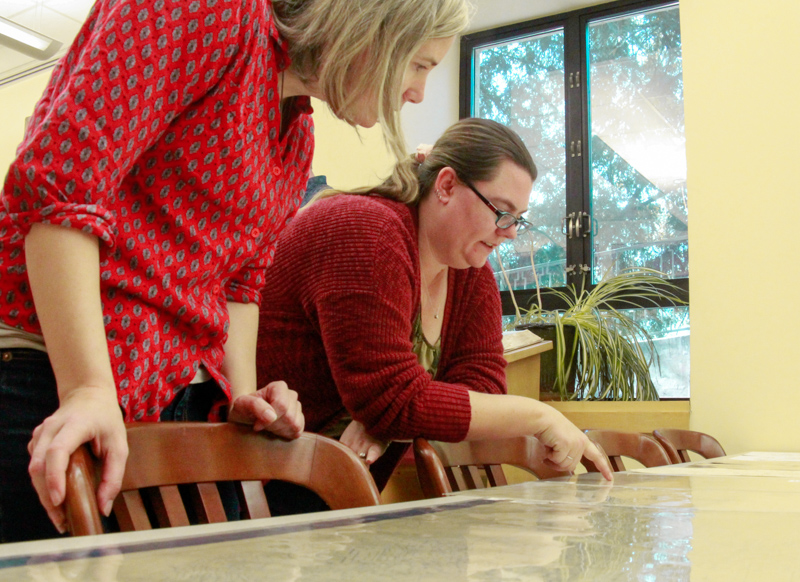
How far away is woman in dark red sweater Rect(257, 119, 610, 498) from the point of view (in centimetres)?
116

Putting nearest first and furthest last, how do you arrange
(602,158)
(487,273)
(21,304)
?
1. (21,304)
2. (487,273)
3. (602,158)

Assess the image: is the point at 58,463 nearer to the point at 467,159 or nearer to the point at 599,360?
the point at 467,159

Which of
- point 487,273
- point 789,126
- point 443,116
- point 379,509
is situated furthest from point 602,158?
point 379,509

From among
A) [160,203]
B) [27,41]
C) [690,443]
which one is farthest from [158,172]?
[27,41]

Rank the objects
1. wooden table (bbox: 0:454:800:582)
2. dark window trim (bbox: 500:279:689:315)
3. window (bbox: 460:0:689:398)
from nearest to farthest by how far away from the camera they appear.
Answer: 1. wooden table (bbox: 0:454:800:582)
2. dark window trim (bbox: 500:279:689:315)
3. window (bbox: 460:0:689:398)

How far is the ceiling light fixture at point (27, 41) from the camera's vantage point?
13.6 feet

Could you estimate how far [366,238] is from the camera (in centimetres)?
119

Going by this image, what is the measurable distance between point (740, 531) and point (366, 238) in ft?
2.53

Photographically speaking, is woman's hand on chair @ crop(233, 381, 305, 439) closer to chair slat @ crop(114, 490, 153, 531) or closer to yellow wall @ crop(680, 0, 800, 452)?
chair slat @ crop(114, 490, 153, 531)

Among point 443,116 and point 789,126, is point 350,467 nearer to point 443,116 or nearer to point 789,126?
point 789,126

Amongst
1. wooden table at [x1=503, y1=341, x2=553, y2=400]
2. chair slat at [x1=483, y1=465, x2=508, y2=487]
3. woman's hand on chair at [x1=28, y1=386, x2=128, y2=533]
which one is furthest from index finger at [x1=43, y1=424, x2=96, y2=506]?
wooden table at [x1=503, y1=341, x2=553, y2=400]

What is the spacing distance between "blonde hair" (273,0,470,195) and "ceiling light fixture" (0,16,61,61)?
12.9ft

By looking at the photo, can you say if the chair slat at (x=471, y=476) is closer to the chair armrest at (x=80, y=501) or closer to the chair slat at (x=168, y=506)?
the chair slat at (x=168, y=506)

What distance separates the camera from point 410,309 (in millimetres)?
1243
